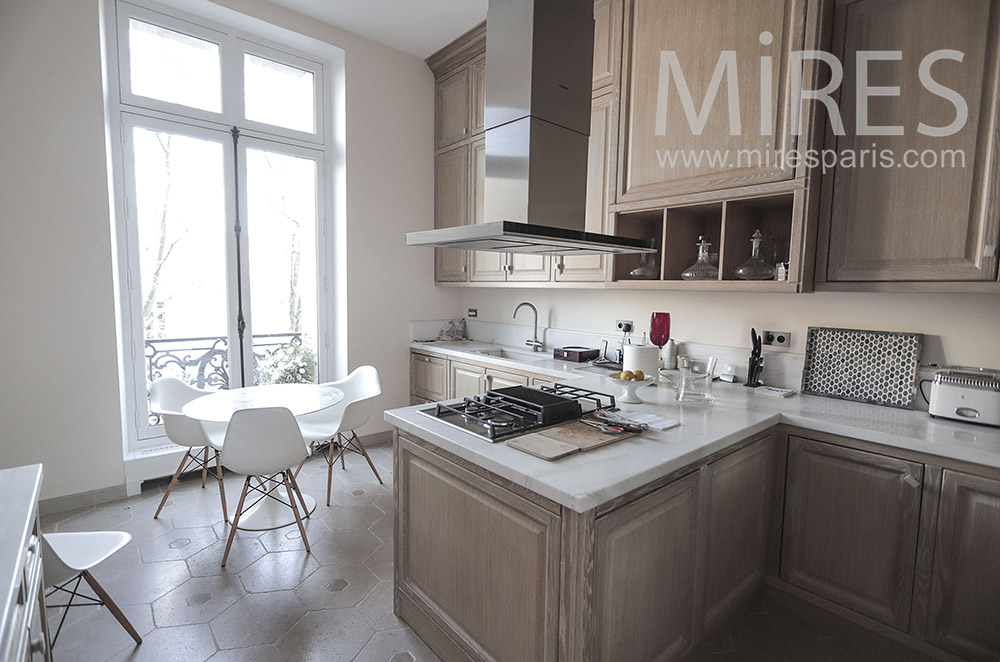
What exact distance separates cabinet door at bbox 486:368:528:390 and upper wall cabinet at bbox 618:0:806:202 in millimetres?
1319

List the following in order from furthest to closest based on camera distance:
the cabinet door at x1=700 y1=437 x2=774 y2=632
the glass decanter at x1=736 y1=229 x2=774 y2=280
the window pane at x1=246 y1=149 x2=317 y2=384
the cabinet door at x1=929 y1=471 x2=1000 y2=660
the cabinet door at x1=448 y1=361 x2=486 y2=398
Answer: the window pane at x1=246 y1=149 x2=317 y2=384
the cabinet door at x1=448 y1=361 x2=486 y2=398
the glass decanter at x1=736 y1=229 x2=774 y2=280
the cabinet door at x1=700 y1=437 x2=774 y2=632
the cabinet door at x1=929 y1=471 x2=1000 y2=660

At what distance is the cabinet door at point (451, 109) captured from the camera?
393cm

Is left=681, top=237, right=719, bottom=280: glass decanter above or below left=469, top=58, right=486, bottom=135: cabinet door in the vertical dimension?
below

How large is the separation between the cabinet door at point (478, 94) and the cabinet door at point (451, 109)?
0.24ft

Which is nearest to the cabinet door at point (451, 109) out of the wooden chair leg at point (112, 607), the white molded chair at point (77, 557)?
the white molded chair at point (77, 557)

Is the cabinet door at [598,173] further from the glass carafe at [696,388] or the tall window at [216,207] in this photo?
the tall window at [216,207]

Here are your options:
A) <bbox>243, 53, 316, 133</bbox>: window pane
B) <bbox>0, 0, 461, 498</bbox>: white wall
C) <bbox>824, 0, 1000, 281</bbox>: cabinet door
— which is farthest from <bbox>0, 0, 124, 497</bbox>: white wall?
<bbox>824, 0, 1000, 281</bbox>: cabinet door

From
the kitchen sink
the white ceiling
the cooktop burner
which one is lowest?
the kitchen sink

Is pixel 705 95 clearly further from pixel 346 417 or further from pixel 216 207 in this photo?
pixel 216 207

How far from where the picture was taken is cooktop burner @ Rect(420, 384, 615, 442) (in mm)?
1640

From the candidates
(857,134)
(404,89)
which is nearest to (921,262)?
(857,134)

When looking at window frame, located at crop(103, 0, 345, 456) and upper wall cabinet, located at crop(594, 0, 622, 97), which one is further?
window frame, located at crop(103, 0, 345, 456)

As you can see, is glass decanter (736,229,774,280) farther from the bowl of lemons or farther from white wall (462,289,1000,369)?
the bowl of lemons

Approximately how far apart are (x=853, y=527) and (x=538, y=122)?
2059 millimetres
